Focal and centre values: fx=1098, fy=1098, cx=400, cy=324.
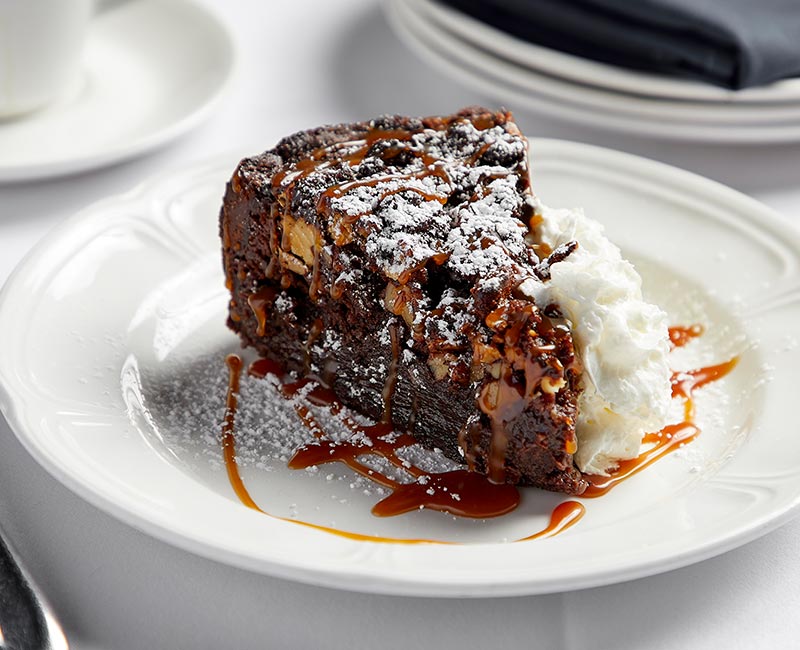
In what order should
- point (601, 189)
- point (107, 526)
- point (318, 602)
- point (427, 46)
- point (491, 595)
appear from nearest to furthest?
point (491, 595) < point (318, 602) < point (107, 526) < point (601, 189) < point (427, 46)

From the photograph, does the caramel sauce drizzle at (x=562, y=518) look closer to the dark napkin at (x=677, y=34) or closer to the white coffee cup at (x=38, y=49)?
the dark napkin at (x=677, y=34)

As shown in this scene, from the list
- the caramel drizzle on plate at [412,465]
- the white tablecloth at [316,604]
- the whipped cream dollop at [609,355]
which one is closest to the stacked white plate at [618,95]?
the caramel drizzle on plate at [412,465]

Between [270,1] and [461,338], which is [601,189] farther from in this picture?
[270,1]

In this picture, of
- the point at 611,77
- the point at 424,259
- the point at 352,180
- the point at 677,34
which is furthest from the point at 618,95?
the point at 424,259

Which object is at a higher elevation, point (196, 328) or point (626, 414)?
point (626, 414)

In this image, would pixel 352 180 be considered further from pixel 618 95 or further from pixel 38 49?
pixel 38 49

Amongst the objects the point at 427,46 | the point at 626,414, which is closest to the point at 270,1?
the point at 427,46
